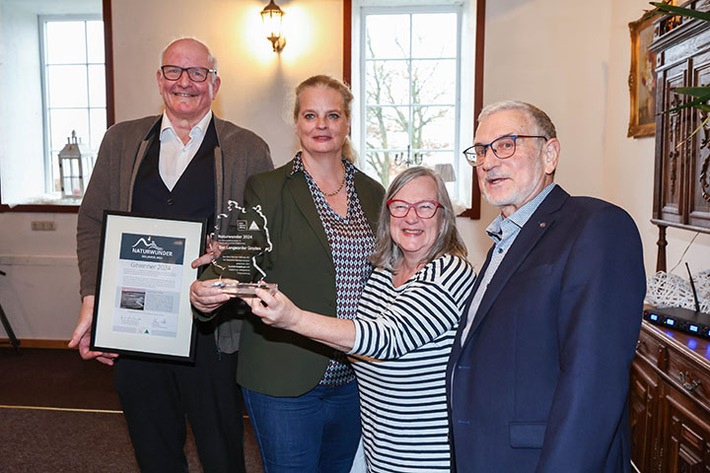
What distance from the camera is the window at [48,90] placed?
18.3ft

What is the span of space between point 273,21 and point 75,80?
2.17m

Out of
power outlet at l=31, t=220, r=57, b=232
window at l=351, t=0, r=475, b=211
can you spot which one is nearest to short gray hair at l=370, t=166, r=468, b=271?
window at l=351, t=0, r=475, b=211

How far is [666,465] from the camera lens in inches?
91.9

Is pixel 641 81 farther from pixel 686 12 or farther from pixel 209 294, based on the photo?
pixel 209 294

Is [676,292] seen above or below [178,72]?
below

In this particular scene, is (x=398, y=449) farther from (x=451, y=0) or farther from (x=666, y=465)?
(x=451, y=0)

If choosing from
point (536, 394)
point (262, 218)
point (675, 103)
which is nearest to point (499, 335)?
point (536, 394)

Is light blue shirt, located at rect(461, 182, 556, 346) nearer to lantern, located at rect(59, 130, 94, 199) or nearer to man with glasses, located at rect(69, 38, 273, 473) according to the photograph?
man with glasses, located at rect(69, 38, 273, 473)

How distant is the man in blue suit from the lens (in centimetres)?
109

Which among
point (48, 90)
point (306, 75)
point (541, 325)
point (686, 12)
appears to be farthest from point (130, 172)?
point (48, 90)

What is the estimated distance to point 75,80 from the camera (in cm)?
581

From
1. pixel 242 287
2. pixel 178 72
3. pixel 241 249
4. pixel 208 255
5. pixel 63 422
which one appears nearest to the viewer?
pixel 242 287

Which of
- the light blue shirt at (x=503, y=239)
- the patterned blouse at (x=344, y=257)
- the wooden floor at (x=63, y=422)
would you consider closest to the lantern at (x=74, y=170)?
the wooden floor at (x=63, y=422)

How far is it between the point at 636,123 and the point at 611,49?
973 mm
